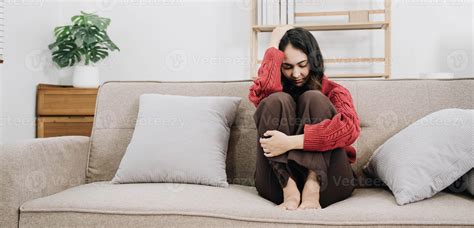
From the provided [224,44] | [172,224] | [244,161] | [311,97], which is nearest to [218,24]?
[224,44]

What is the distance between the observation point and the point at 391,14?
312cm

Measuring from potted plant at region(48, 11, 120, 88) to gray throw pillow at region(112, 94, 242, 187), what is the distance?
1.32 metres

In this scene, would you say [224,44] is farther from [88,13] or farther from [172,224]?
[172,224]

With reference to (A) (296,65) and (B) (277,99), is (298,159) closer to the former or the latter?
(B) (277,99)

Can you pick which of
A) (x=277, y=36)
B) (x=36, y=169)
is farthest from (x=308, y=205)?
(x=36, y=169)

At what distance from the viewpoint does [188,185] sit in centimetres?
169

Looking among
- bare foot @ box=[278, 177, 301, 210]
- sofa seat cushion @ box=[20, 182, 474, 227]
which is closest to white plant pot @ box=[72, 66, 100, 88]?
sofa seat cushion @ box=[20, 182, 474, 227]

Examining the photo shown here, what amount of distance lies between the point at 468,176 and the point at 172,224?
34.4 inches

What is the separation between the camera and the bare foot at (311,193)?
142 centimetres

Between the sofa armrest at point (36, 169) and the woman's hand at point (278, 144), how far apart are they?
2.38 ft

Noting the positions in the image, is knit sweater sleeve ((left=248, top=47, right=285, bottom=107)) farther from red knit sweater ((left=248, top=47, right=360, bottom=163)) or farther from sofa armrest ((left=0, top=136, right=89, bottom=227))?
sofa armrest ((left=0, top=136, right=89, bottom=227))

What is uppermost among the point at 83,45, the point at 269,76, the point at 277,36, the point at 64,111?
the point at 83,45

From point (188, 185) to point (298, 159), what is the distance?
0.42m

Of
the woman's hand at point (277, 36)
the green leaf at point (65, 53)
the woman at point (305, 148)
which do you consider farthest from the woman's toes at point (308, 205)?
the green leaf at point (65, 53)
